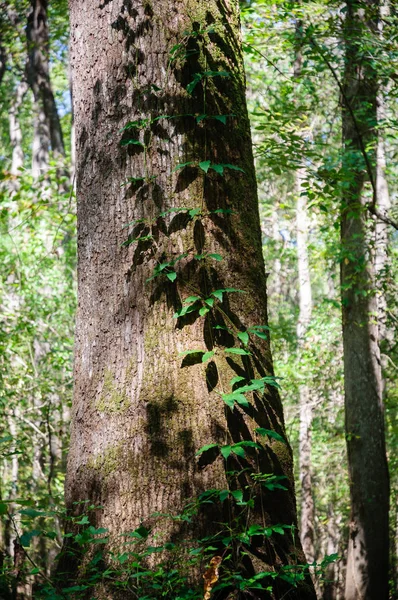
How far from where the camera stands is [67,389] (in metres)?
10.9

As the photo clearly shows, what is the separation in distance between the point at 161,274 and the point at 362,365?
693 centimetres

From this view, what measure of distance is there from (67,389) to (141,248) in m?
8.26

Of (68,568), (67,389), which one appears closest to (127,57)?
(68,568)

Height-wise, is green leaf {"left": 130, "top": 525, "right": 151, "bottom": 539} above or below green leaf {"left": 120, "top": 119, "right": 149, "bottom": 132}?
below

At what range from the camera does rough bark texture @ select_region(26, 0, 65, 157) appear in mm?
13156

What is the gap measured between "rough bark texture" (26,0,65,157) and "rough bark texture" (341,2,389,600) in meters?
6.47

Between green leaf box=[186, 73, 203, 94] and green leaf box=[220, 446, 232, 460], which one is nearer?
green leaf box=[220, 446, 232, 460]

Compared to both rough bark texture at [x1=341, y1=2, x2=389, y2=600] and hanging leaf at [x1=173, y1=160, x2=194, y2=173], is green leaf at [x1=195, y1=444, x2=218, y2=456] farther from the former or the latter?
rough bark texture at [x1=341, y1=2, x2=389, y2=600]

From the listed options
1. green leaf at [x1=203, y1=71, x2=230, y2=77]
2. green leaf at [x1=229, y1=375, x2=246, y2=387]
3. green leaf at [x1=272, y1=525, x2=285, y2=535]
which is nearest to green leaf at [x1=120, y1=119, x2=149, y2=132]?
green leaf at [x1=203, y1=71, x2=230, y2=77]

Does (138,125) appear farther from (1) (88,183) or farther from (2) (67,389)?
(2) (67,389)

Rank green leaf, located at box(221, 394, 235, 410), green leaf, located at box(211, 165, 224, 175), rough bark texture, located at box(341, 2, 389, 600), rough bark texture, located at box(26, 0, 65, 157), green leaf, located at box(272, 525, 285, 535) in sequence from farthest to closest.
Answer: rough bark texture, located at box(26, 0, 65, 157) < rough bark texture, located at box(341, 2, 389, 600) < green leaf, located at box(211, 165, 224, 175) < green leaf, located at box(221, 394, 235, 410) < green leaf, located at box(272, 525, 285, 535)

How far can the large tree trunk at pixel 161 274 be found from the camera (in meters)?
2.76

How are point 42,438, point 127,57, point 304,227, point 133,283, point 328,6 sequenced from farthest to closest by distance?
point 304,227 < point 42,438 < point 328,6 < point 127,57 < point 133,283

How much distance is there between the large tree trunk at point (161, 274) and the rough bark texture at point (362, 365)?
5079 millimetres
